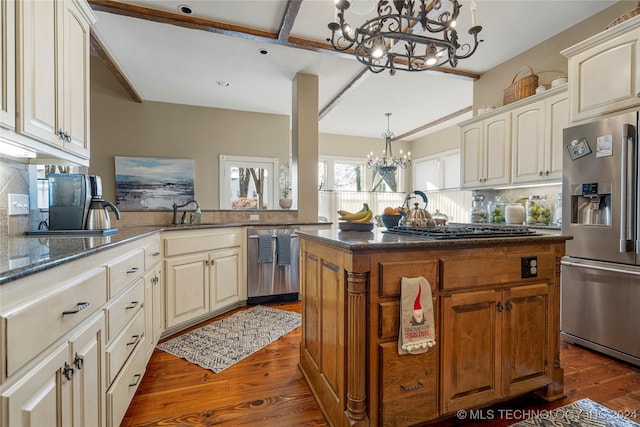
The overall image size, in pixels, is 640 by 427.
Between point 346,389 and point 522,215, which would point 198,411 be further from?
point 522,215

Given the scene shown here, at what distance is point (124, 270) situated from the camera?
1535mm

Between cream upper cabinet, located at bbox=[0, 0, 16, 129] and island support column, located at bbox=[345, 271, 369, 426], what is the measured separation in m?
1.54

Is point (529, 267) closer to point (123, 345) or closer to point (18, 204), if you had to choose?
point (123, 345)

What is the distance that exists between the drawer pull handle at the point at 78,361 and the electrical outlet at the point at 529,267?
1.96 m

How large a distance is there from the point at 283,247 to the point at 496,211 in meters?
2.62

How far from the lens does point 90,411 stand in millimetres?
1150

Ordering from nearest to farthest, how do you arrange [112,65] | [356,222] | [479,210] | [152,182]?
[356,222], [112,65], [479,210], [152,182]

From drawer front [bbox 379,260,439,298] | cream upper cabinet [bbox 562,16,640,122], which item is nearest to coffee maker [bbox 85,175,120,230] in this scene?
drawer front [bbox 379,260,439,298]

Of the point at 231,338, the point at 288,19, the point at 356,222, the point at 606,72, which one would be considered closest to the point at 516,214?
the point at 606,72

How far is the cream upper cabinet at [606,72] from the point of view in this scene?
2.15 m

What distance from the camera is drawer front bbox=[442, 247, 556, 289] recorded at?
4.79 feet

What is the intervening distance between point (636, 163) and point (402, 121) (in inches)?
180

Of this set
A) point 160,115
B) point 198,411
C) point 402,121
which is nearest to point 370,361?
point 198,411

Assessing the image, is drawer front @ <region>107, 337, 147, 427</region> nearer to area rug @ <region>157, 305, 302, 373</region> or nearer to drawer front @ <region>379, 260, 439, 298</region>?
area rug @ <region>157, 305, 302, 373</region>
